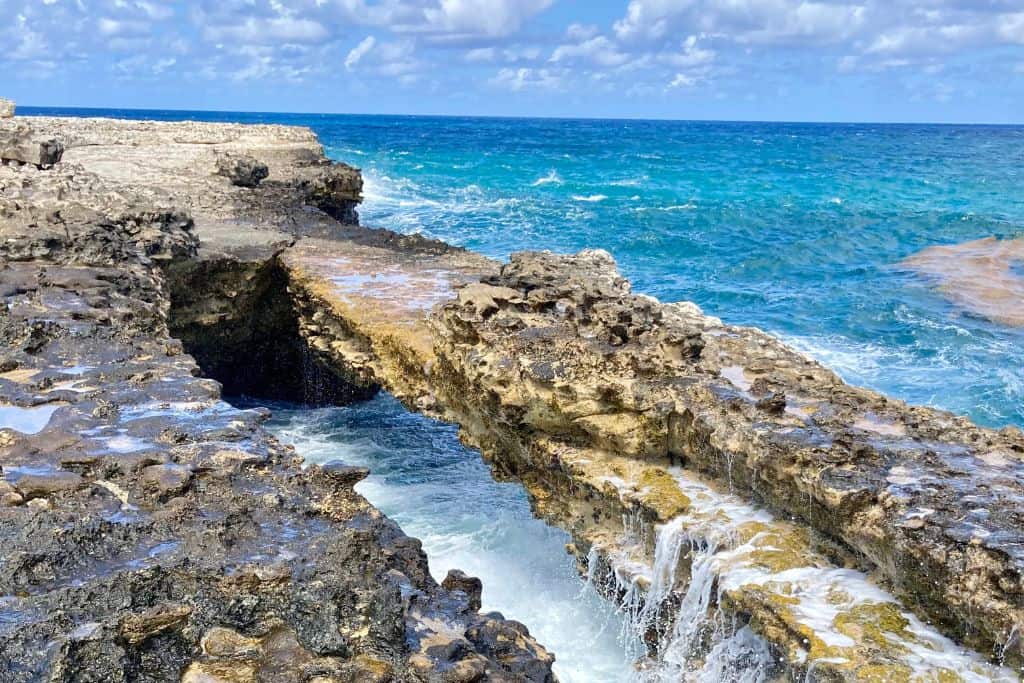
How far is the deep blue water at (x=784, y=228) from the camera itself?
1502 centimetres

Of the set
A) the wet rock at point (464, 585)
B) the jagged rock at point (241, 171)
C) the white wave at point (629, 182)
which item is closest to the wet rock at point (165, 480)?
the wet rock at point (464, 585)

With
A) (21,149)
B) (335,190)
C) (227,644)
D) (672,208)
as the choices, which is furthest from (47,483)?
(672,208)

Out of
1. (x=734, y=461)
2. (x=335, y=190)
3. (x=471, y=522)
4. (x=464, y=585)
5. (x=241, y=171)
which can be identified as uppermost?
(x=241, y=171)

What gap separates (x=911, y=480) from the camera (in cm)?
562

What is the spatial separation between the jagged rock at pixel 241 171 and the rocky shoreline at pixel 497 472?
4468mm

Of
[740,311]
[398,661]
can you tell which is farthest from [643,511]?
[740,311]

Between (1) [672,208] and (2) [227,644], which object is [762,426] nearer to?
(2) [227,644]

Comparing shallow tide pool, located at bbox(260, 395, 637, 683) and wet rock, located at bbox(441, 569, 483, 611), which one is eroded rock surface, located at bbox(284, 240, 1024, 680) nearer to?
shallow tide pool, located at bbox(260, 395, 637, 683)

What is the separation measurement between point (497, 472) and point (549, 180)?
36349 mm

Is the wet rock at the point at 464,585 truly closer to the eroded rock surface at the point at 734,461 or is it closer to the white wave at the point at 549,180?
the eroded rock surface at the point at 734,461

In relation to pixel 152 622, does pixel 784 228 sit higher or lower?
lower

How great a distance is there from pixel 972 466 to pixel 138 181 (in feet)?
40.1

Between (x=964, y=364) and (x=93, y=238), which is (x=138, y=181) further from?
(x=964, y=364)

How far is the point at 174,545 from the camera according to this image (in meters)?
4.00
